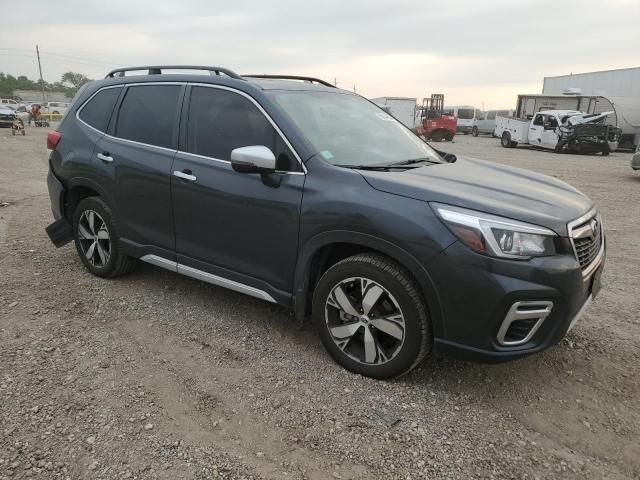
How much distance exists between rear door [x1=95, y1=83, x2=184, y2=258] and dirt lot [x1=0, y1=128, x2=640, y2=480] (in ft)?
2.03

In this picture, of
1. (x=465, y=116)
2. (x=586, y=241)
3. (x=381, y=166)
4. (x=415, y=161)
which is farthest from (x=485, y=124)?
(x=586, y=241)

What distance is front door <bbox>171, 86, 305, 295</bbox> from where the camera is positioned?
124 inches

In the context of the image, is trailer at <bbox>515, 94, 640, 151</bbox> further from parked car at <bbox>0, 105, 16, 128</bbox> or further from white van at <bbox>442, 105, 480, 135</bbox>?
parked car at <bbox>0, 105, 16, 128</bbox>

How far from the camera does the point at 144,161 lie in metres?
3.84

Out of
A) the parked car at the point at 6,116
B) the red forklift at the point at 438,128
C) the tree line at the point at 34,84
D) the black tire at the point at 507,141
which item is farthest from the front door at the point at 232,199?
the tree line at the point at 34,84

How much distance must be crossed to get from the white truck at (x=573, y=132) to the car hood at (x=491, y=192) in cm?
2111

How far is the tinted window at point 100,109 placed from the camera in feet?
14.1

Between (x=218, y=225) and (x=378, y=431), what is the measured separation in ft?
5.62

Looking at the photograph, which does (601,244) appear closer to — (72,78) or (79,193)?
(79,193)

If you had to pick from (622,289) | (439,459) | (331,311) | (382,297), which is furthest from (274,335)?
(622,289)

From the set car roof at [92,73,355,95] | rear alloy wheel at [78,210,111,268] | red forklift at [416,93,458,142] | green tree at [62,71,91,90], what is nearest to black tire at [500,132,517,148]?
red forklift at [416,93,458,142]

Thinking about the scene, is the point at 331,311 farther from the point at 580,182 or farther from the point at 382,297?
the point at 580,182

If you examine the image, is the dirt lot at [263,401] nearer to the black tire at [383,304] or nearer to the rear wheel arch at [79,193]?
the black tire at [383,304]

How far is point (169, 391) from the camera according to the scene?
2.92 m
